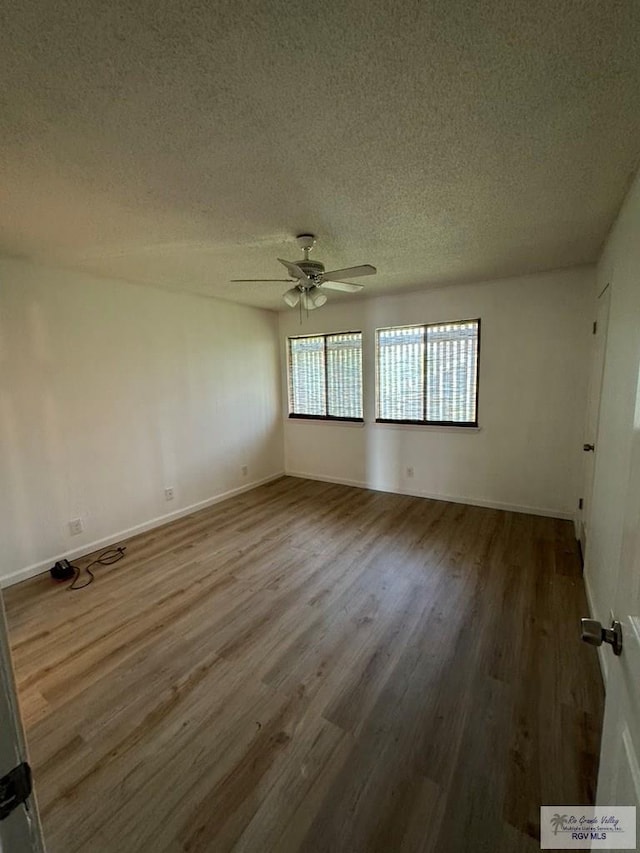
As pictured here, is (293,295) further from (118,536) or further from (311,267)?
(118,536)

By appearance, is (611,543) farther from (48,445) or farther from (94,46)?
(48,445)

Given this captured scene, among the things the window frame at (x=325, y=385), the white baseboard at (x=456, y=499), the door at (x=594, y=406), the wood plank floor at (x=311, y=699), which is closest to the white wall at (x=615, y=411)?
the door at (x=594, y=406)

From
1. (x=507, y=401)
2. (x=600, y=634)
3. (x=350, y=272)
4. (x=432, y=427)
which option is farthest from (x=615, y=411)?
(x=432, y=427)

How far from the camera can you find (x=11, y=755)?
542 mm

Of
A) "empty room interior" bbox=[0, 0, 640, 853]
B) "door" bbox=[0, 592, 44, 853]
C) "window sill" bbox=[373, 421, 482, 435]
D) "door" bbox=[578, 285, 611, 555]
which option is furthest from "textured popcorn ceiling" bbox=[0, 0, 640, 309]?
"window sill" bbox=[373, 421, 482, 435]

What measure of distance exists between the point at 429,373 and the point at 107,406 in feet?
11.2

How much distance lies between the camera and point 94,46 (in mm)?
1048

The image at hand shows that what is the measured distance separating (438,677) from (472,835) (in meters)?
0.63

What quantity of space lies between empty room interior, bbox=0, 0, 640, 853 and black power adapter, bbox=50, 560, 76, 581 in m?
0.02

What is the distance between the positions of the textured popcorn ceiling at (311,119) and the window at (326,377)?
7.46 ft

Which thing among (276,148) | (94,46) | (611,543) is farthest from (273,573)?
(94,46)

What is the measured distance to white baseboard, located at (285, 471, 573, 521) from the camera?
143 inches

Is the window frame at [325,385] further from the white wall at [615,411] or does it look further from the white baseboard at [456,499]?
the white wall at [615,411]
